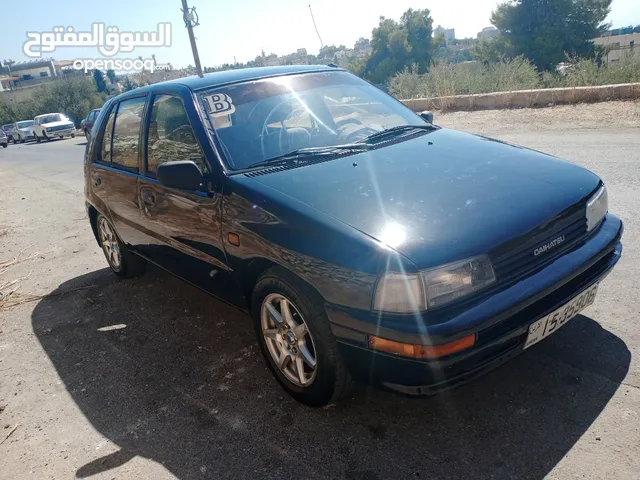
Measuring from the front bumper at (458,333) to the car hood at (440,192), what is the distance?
237 millimetres

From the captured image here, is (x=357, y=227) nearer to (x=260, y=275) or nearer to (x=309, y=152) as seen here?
(x=260, y=275)

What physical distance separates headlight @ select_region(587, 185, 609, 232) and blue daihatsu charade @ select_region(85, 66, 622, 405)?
17mm

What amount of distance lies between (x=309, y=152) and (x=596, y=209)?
162 centimetres

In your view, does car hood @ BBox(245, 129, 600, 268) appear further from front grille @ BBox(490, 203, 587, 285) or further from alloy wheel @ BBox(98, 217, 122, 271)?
alloy wheel @ BBox(98, 217, 122, 271)

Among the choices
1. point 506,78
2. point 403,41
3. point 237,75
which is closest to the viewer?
point 237,75

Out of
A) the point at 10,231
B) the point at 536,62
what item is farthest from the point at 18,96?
the point at 10,231

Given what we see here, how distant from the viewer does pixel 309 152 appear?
9.66 ft

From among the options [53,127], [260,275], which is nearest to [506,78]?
[260,275]

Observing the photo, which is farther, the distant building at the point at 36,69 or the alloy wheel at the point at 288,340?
the distant building at the point at 36,69

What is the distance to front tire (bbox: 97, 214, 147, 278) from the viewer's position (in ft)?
15.1

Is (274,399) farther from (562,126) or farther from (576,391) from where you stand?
(562,126)

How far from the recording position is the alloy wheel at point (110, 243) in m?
4.75

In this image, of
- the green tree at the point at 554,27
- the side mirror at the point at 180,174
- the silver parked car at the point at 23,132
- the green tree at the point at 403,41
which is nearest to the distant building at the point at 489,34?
the green tree at the point at 554,27

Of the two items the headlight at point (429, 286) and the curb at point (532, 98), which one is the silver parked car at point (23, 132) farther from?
the headlight at point (429, 286)
